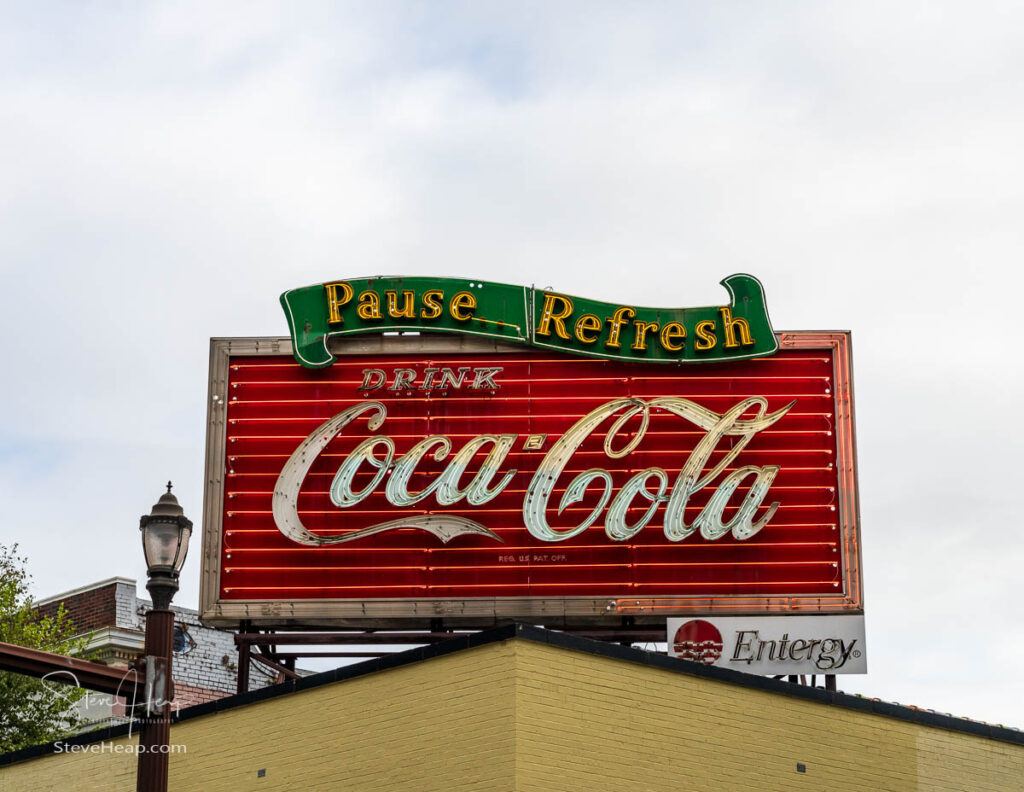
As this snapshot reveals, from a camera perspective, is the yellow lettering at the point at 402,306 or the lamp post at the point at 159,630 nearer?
the lamp post at the point at 159,630

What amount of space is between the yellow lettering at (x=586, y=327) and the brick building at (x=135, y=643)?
1806cm

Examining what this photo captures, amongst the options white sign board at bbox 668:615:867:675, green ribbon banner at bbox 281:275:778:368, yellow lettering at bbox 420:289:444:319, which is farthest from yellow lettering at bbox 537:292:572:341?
white sign board at bbox 668:615:867:675

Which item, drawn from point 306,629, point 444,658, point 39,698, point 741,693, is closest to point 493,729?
point 444,658

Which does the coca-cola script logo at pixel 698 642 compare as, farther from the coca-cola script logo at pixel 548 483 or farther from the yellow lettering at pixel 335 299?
the yellow lettering at pixel 335 299

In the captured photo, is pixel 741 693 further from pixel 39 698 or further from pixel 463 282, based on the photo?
pixel 39 698

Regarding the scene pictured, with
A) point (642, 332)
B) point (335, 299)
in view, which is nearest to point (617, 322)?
point (642, 332)

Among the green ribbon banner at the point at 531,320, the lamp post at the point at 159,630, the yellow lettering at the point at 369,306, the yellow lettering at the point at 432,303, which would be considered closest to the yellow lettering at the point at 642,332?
the green ribbon banner at the point at 531,320

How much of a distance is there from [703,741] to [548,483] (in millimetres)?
7604

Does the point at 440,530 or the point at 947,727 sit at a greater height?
the point at 440,530

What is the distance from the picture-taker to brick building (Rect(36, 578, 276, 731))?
140ft

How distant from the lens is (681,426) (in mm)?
27812

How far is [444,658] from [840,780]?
5.65 meters

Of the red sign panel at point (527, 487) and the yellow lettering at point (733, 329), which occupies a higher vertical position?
the yellow lettering at point (733, 329)

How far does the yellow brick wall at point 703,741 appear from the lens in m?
19.5
